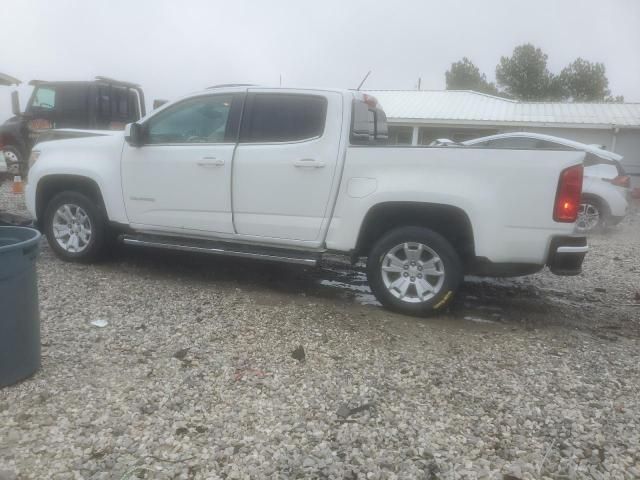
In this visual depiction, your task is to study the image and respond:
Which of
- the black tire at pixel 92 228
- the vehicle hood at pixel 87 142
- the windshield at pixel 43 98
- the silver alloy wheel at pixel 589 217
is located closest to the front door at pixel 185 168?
the vehicle hood at pixel 87 142

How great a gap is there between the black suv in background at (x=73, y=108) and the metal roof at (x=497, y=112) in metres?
11.0

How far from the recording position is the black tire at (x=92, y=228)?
18.6 ft

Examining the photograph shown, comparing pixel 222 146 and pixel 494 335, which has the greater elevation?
pixel 222 146

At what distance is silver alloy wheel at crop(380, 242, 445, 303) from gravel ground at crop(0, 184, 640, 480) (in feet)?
0.82

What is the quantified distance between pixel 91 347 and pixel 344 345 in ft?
6.03

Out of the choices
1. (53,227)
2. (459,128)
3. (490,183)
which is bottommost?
(53,227)

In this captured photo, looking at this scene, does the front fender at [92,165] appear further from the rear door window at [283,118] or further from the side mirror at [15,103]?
the side mirror at [15,103]

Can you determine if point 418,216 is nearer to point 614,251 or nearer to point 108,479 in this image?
point 108,479

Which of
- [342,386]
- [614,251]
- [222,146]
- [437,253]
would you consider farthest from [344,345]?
[614,251]

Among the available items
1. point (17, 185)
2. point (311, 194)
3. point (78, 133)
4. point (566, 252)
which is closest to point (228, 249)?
point (311, 194)

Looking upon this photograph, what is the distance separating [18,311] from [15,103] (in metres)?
9.51

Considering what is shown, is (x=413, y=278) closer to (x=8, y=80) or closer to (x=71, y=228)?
(x=71, y=228)

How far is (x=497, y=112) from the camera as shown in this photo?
19.5 meters

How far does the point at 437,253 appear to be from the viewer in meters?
4.44
